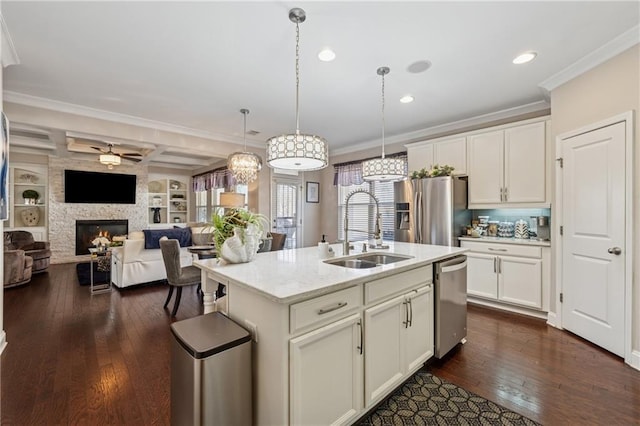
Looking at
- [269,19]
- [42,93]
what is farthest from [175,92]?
[269,19]

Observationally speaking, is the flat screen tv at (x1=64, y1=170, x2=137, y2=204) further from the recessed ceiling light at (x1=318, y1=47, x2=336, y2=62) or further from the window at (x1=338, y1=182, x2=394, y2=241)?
the recessed ceiling light at (x1=318, y1=47, x2=336, y2=62)

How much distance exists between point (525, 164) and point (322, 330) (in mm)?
3488

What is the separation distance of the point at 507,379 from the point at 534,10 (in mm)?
2711

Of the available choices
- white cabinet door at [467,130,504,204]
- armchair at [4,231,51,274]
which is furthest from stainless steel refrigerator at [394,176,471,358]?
armchair at [4,231,51,274]

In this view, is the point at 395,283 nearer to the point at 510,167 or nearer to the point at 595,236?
the point at 595,236

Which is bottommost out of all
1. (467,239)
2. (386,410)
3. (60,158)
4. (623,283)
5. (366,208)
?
(386,410)

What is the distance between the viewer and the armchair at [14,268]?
4.34 metres

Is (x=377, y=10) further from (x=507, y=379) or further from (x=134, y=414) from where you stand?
(x=134, y=414)

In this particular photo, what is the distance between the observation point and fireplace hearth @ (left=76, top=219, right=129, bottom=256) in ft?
23.2

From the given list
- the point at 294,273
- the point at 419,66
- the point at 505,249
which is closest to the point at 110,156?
the point at 294,273

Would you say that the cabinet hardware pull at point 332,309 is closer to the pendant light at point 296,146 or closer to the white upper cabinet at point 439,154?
the pendant light at point 296,146

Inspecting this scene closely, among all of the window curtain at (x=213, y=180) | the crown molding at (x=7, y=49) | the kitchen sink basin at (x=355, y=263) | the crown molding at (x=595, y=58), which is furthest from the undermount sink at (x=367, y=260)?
the window curtain at (x=213, y=180)

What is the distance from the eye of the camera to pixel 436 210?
3938 millimetres

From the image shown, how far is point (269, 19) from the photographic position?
206cm
